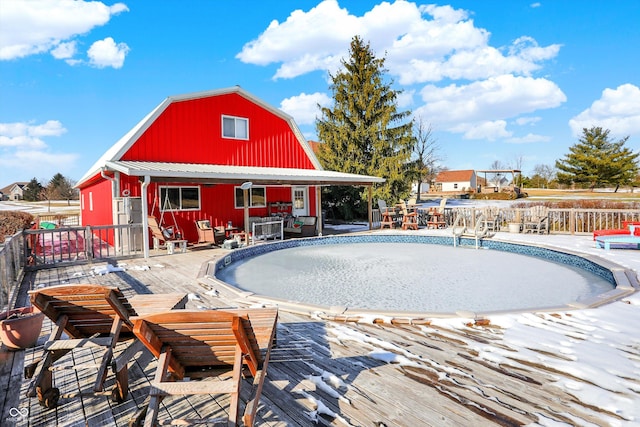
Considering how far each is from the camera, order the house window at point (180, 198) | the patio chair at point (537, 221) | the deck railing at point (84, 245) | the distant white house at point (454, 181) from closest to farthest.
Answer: the deck railing at point (84, 245) < the house window at point (180, 198) < the patio chair at point (537, 221) < the distant white house at point (454, 181)

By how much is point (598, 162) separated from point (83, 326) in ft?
143

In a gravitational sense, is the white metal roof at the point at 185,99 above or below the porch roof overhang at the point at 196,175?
above

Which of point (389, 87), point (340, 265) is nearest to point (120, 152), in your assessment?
point (340, 265)

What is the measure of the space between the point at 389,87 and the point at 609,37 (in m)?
10.6

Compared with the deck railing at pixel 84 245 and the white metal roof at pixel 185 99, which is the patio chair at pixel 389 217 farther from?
the deck railing at pixel 84 245

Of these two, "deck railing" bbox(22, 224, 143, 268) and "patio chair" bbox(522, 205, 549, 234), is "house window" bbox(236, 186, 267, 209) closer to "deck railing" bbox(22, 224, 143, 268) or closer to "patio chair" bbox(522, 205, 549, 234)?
"deck railing" bbox(22, 224, 143, 268)

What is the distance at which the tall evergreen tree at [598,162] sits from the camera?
35.3 metres

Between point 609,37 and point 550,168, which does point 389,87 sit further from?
point 550,168

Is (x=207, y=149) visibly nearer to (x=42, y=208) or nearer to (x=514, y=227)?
(x=514, y=227)

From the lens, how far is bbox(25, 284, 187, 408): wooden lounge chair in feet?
8.61

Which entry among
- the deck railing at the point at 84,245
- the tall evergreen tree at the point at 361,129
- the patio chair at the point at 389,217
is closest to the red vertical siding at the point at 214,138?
the deck railing at the point at 84,245

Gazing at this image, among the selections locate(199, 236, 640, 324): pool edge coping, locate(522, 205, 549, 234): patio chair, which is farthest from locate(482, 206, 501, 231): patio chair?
locate(199, 236, 640, 324): pool edge coping

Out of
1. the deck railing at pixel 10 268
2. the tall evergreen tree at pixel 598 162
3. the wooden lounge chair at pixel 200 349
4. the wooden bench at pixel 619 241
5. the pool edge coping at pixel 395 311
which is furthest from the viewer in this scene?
the tall evergreen tree at pixel 598 162

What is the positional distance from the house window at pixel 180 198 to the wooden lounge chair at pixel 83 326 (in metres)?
9.00
